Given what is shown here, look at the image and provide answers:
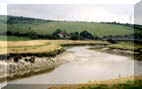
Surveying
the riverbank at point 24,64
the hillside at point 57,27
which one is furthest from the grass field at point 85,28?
the riverbank at point 24,64

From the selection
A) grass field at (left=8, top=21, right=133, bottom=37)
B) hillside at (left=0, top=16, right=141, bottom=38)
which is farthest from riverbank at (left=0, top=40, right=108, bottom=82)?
grass field at (left=8, top=21, right=133, bottom=37)

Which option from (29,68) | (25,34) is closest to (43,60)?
(29,68)

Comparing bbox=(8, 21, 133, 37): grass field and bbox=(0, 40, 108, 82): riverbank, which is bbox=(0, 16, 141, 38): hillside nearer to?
bbox=(8, 21, 133, 37): grass field

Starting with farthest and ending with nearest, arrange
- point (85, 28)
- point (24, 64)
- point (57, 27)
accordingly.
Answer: point (57, 27)
point (85, 28)
point (24, 64)

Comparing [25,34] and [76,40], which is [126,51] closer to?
[76,40]

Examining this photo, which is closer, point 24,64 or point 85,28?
point 24,64

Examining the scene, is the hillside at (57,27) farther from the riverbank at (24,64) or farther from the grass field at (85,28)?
the riverbank at (24,64)

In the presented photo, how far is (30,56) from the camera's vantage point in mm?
39219

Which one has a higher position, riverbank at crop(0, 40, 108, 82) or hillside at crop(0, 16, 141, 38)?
hillside at crop(0, 16, 141, 38)

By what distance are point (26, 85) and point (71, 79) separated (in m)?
6.72

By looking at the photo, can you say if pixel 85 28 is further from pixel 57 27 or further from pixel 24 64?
pixel 24 64

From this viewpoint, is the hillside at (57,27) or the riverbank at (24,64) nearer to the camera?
the riverbank at (24,64)

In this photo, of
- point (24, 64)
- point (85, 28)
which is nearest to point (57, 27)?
point (85, 28)

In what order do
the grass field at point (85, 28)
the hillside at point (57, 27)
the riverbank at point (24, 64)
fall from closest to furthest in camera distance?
the riverbank at point (24, 64) < the hillside at point (57, 27) < the grass field at point (85, 28)
